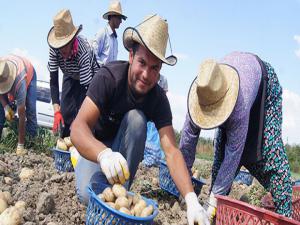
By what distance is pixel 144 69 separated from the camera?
8.30ft

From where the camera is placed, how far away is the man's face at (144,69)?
2.51 meters

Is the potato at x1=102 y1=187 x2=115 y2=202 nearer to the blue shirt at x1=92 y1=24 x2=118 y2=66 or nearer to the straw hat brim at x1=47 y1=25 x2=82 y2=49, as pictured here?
the straw hat brim at x1=47 y1=25 x2=82 y2=49

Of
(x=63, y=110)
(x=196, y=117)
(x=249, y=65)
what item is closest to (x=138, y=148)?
(x=196, y=117)

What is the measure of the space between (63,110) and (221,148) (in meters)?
2.24

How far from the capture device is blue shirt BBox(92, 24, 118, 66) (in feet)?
16.7

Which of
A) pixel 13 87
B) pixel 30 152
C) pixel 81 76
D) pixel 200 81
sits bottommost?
pixel 30 152

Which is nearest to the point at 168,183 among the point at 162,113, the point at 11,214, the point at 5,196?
the point at 162,113

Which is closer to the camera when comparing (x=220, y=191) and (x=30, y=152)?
(x=220, y=191)

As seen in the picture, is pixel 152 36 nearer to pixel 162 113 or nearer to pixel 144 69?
pixel 144 69

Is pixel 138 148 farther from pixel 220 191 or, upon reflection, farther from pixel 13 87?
pixel 13 87

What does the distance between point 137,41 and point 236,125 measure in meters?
0.83

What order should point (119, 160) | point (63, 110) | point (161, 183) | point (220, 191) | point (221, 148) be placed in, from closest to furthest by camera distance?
point (119, 160) < point (220, 191) < point (221, 148) < point (161, 183) < point (63, 110)

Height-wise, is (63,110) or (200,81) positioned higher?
(200,81)

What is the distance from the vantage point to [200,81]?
8.31ft
